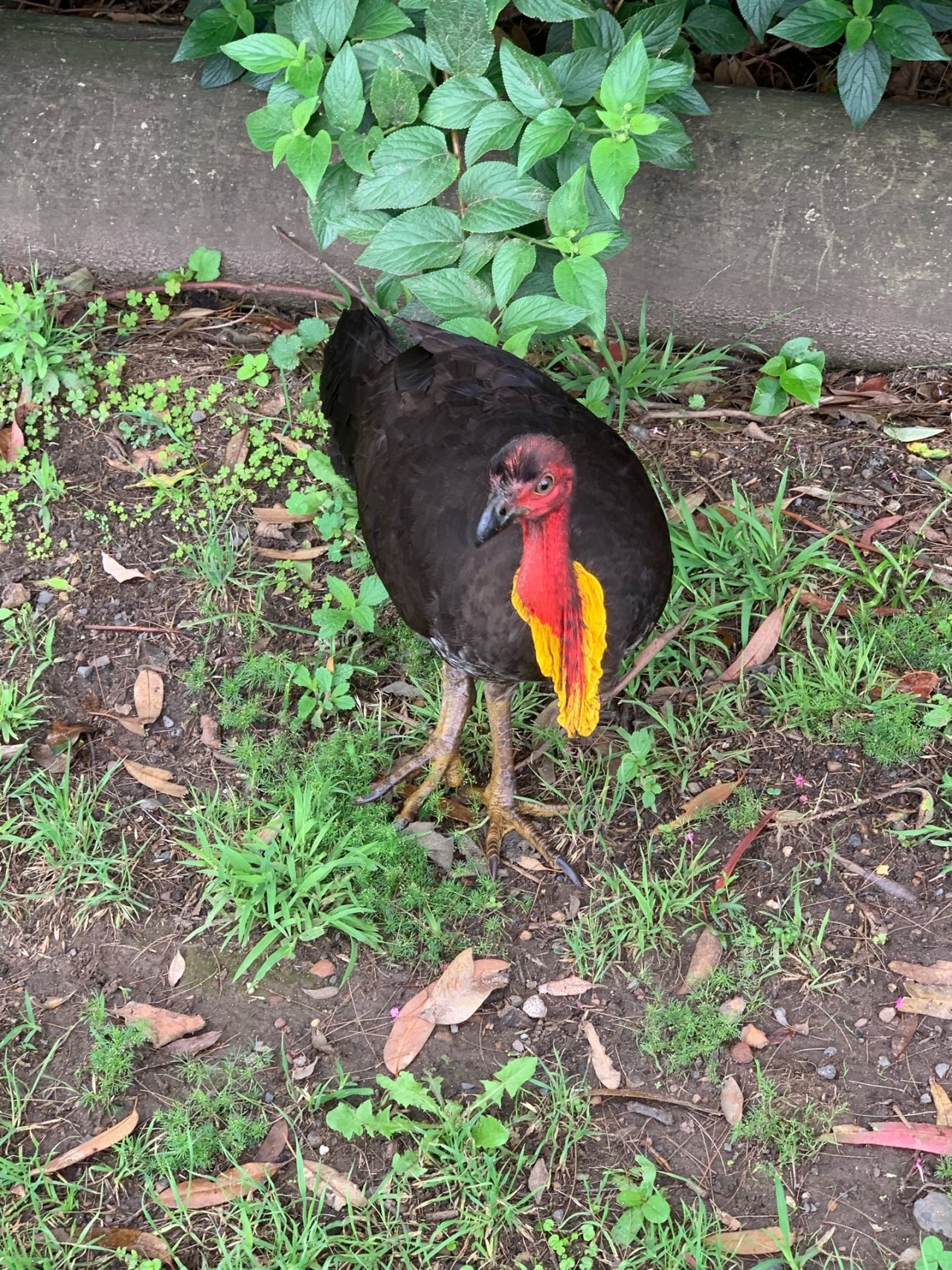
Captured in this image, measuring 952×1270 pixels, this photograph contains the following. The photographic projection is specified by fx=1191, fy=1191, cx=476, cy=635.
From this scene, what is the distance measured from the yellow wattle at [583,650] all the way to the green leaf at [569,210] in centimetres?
100

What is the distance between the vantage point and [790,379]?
424 centimetres

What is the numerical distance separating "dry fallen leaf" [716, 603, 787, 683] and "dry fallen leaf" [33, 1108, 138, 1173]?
213 centimetres

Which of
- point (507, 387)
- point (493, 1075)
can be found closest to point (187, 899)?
point (493, 1075)

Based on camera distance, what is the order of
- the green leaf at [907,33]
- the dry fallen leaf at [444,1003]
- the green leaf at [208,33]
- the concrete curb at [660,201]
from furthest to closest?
the concrete curb at [660,201], the green leaf at [208,33], the green leaf at [907,33], the dry fallen leaf at [444,1003]

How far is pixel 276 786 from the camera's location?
358cm

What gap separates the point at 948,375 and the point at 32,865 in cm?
359

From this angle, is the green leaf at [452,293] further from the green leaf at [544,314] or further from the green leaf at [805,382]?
the green leaf at [805,382]

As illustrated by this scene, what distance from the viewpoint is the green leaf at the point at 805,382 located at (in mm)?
4219

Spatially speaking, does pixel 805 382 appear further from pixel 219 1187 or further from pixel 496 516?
pixel 219 1187

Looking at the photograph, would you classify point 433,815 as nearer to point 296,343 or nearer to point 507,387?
point 507,387

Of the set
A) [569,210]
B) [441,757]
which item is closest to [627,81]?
[569,210]

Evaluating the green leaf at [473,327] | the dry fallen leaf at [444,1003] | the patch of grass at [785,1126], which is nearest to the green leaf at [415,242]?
the green leaf at [473,327]

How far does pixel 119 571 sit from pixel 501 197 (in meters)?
1.78

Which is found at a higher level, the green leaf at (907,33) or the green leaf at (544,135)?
the green leaf at (907,33)
